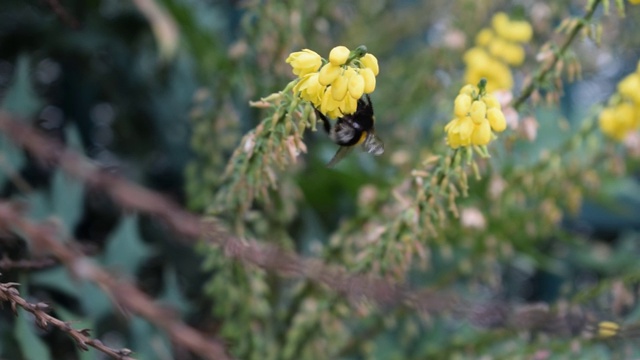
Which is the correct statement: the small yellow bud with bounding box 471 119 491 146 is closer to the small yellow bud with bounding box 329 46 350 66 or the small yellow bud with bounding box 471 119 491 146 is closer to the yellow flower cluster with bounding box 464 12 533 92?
the small yellow bud with bounding box 329 46 350 66

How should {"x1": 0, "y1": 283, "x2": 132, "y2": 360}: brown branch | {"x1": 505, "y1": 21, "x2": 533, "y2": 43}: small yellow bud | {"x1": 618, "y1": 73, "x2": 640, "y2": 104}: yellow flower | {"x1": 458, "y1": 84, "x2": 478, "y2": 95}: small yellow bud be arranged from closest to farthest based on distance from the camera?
{"x1": 0, "y1": 283, "x2": 132, "y2": 360}: brown branch, {"x1": 458, "y1": 84, "x2": 478, "y2": 95}: small yellow bud, {"x1": 618, "y1": 73, "x2": 640, "y2": 104}: yellow flower, {"x1": 505, "y1": 21, "x2": 533, "y2": 43}: small yellow bud

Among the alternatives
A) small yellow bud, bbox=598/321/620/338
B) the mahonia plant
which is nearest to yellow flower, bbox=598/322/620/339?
small yellow bud, bbox=598/321/620/338

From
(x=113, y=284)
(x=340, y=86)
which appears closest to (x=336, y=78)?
(x=340, y=86)

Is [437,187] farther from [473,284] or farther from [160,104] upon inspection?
[160,104]

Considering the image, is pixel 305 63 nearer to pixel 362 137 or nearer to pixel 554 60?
pixel 362 137

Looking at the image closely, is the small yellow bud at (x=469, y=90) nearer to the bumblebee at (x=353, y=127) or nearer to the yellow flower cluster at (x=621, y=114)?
the bumblebee at (x=353, y=127)

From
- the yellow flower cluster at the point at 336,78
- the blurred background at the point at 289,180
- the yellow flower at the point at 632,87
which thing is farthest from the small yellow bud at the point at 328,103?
the yellow flower at the point at 632,87

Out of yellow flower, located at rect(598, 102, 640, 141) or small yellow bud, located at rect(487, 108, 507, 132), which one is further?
yellow flower, located at rect(598, 102, 640, 141)
